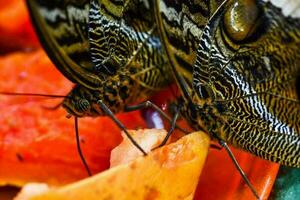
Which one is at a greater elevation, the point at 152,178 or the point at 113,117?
the point at 152,178

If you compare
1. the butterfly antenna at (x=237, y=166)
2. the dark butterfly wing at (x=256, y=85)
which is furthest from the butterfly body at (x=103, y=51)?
the butterfly antenna at (x=237, y=166)

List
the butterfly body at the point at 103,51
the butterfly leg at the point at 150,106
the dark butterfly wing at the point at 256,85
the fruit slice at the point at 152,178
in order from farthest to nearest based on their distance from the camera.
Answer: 1. the butterfly leg at the point at 150,106
2. the dark butterfly wing at the point at 256,85
3. the butterfly body at the point at 103,51
4. the fruit slice at the point at 152,178

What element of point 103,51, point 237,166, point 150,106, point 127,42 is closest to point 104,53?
point 103,51

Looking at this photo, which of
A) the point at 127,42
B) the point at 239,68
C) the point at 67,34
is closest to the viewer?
the point at 67,34

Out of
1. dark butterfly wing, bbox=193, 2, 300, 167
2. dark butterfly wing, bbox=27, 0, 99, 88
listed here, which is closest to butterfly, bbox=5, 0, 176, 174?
dark butterfly wing, bbox=27, 0, 99, 88

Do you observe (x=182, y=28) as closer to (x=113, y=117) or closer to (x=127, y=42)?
(x=127, y=42)

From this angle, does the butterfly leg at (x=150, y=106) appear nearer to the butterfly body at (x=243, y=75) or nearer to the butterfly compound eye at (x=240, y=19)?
the butterfly body at (x=243, y=75)
